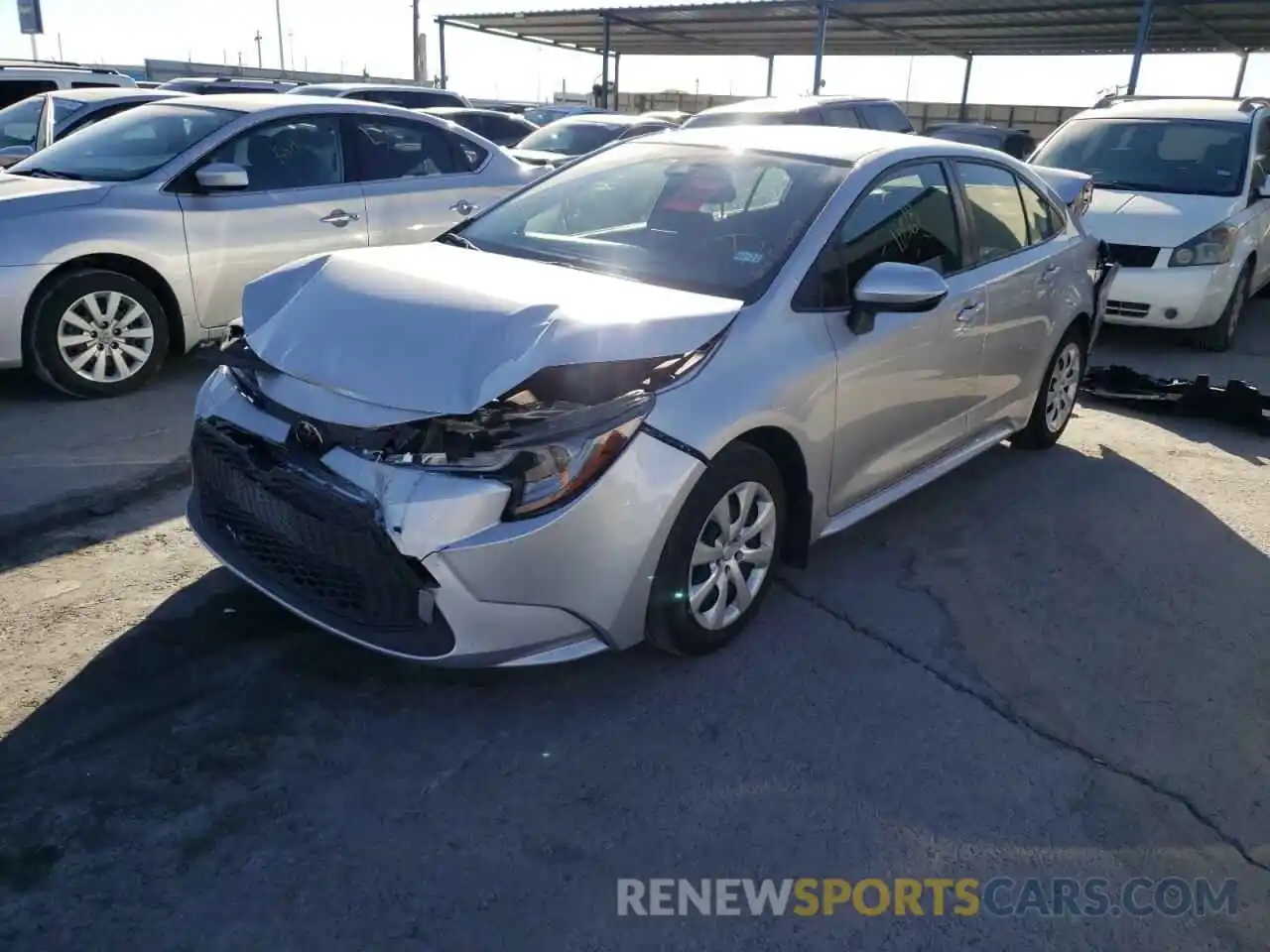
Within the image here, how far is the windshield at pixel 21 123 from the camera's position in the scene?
9.34 meters

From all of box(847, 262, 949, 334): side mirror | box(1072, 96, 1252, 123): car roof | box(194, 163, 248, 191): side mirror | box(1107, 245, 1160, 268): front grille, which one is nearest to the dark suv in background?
box(1072, 96, 1252, 123): car roof

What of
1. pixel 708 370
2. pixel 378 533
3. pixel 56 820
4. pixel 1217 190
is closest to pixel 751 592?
pixel 708 370

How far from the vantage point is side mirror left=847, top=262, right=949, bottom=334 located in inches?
132

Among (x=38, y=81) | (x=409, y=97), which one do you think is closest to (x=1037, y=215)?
(x=409, y=97)

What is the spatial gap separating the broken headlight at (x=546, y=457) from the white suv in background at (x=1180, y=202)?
5952 mm

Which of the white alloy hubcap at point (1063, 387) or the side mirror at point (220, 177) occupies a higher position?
the side mirror at point (220, 177)

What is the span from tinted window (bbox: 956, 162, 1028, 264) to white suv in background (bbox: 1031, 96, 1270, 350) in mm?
3007

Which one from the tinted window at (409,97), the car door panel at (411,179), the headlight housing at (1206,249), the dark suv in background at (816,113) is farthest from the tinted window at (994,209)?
the tinted window at (409,97)

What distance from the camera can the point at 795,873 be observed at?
2438 mm

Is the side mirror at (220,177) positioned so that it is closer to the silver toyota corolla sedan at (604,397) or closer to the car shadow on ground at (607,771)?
the silver toyota corolla sedan at (604,397)

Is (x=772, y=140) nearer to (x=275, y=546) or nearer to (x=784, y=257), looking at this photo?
(x=784, y=257)

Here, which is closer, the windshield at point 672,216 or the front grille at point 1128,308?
the windshield at point 672,216

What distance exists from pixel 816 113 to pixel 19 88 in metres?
9.22

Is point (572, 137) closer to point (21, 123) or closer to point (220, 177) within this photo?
point (21, 123)
